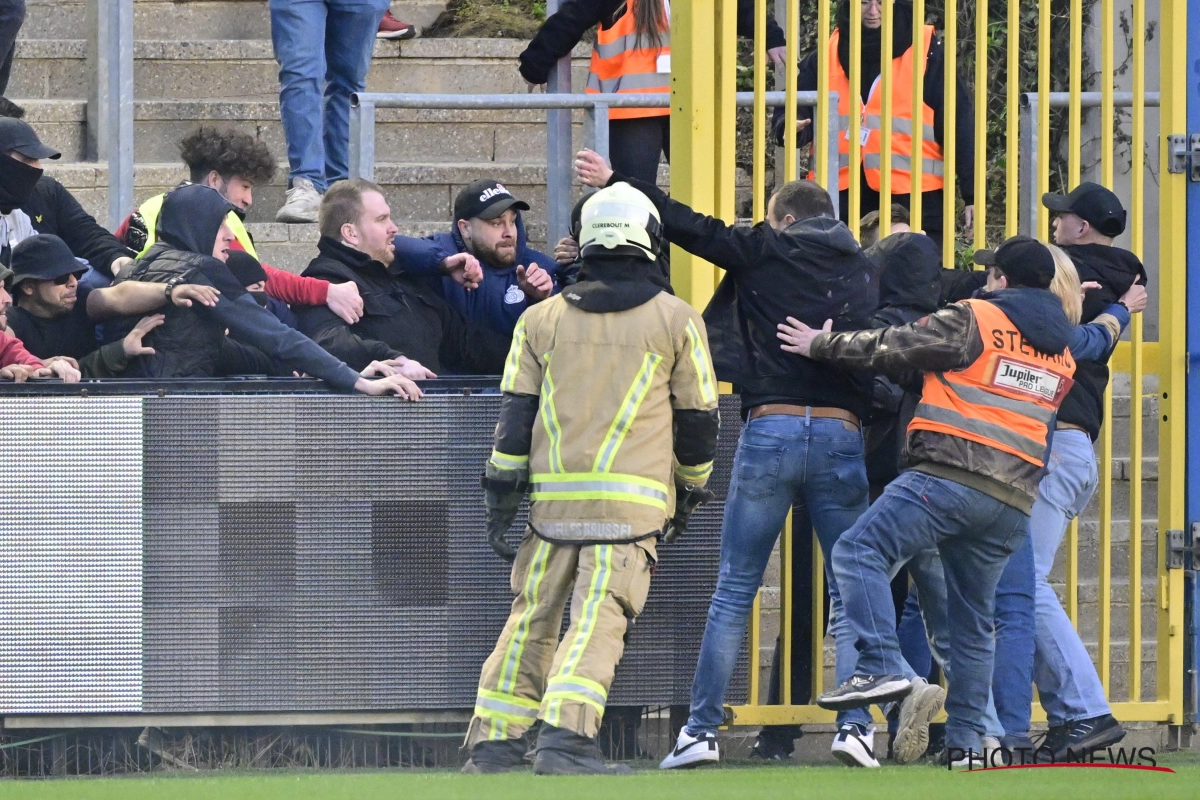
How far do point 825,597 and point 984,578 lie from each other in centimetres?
101

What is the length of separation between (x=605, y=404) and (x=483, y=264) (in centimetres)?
147

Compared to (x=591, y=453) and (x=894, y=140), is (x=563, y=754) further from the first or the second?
(x=894, y=140)

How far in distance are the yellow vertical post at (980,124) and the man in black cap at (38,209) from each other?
311 centimetres

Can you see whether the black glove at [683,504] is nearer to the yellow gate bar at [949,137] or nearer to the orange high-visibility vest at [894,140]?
the yellow gate bar at [949,137]

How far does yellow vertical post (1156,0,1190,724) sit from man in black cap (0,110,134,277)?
3.85 m

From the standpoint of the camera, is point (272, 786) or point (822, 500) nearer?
point (272, 786)

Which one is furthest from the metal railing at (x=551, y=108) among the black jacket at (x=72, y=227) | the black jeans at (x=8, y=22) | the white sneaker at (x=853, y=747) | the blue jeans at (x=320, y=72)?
the black jeans at (x=8, y=22)

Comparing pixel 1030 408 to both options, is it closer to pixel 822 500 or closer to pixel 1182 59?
pixel 822 500

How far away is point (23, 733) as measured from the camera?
640 cm

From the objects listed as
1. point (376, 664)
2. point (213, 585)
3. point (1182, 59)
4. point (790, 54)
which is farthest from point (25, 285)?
point (1182, 59)

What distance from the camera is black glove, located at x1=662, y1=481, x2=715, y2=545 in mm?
6129

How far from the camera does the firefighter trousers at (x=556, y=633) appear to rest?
5777mm

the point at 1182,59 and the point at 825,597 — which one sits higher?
the point at 1182,59

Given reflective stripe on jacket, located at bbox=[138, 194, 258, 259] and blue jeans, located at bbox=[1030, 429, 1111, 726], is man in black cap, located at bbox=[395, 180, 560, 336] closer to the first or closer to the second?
reflective stripe on jacket, located at bbox=[138, 194, 258, 259]
